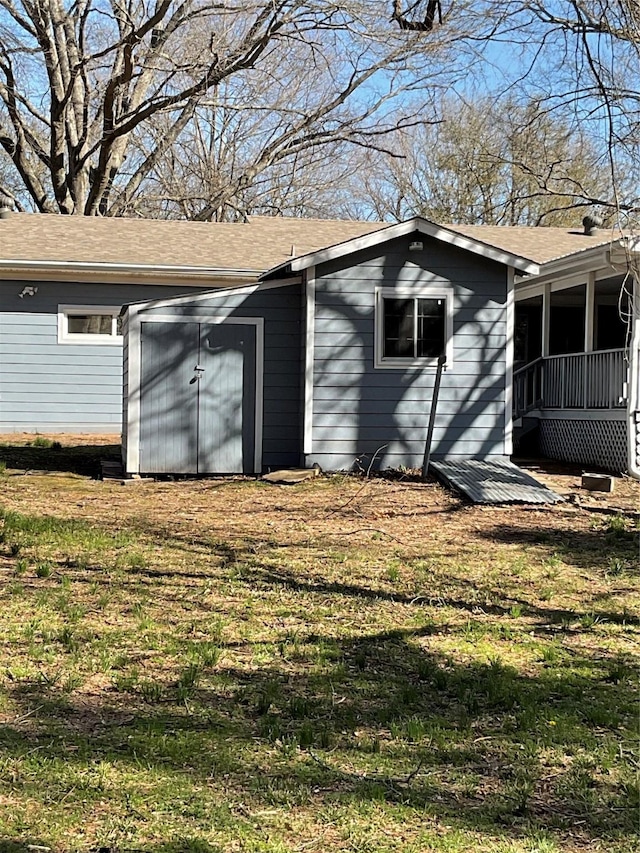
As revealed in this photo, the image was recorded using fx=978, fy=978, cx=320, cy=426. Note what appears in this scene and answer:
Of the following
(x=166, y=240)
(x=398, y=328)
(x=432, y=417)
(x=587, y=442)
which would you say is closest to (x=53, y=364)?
(x=166, y=240)

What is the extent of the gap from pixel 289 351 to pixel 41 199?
15067mm

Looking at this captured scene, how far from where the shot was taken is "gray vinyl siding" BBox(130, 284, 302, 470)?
39.4 feet

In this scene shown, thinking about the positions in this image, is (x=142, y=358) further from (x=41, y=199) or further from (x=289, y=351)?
(x=41, y=199)

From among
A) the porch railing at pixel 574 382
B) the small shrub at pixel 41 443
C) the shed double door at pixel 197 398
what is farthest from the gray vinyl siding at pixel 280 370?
the small shrub at pixel 41 443

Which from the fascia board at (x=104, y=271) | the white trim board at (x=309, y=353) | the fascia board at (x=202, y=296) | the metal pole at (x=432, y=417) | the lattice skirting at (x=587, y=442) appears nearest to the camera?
the metal pole at (x=432, y=417)

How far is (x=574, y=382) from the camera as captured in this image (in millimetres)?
14117

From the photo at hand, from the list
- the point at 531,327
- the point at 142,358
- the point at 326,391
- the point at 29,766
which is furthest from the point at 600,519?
the point at 531,327

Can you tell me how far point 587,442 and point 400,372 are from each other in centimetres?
329

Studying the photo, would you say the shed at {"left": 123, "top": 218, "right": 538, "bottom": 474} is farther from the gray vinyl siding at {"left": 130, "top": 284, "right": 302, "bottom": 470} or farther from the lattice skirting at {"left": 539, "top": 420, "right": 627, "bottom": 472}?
the lattice skirting at {"left": 539, "top": 420, "right": 627, "bottom": 472}

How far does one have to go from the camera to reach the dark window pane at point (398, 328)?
1184cm

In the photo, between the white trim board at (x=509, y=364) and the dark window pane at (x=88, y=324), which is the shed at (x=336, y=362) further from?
the dark window pane at (x=88, y=324)

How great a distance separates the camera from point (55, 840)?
10.1 ft

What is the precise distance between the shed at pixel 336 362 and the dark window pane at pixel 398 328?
14mm

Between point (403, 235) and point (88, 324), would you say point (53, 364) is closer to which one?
point (88, 324)
